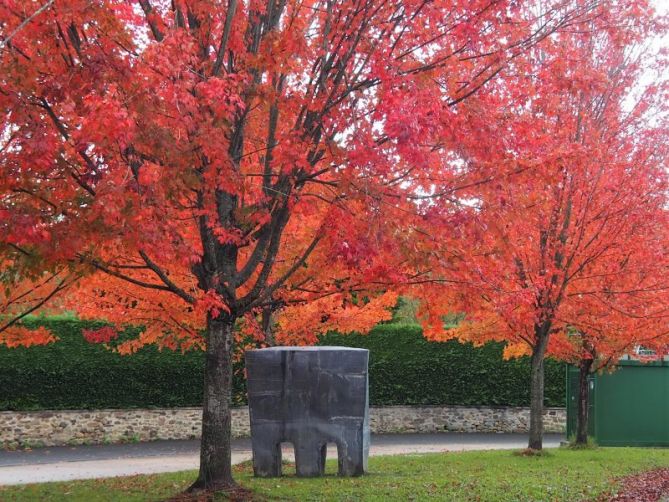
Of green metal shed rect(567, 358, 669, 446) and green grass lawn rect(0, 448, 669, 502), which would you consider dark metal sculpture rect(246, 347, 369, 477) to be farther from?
green metal shed rect(567, 358, 669, 446)

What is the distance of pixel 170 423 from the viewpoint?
65.8 ft

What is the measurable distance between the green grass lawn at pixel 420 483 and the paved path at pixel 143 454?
196 centimetres

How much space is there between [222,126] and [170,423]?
44.5 feet

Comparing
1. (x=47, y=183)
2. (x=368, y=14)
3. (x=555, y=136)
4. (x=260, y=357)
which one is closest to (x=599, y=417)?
(x=555, y=136)

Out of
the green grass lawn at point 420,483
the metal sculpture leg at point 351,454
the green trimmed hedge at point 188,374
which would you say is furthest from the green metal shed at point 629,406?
the metal sculpture leg at point 351,454

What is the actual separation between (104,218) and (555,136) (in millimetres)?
8087

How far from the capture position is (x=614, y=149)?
46.9 feet

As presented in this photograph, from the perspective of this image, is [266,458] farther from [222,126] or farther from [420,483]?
[222,126]

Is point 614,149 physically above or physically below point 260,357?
above

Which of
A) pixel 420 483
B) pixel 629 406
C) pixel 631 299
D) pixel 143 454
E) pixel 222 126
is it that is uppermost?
pixel 222 126

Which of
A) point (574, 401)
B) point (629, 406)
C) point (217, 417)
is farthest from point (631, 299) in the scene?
point (217, 417)

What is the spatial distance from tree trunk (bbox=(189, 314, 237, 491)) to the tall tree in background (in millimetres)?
17

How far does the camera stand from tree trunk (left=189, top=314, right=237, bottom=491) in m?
9.59

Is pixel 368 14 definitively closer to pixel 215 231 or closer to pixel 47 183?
pixel 215 231
